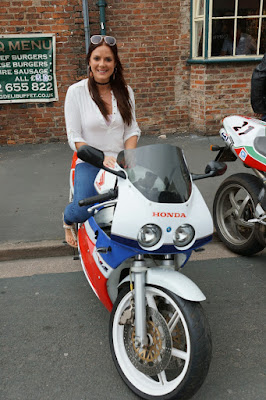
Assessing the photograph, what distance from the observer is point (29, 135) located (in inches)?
313

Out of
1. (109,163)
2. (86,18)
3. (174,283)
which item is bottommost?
(174,283)

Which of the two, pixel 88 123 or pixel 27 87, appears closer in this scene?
pixel 88 123

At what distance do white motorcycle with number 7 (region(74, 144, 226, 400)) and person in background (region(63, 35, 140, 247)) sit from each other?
0.61 meters

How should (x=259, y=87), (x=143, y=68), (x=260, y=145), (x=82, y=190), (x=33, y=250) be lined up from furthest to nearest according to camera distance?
(x=143, y=68)
(x=259, y=87)
(x=33, y=250)
(x=260, y=145)
(x=82, y=190)

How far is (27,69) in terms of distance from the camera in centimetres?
761

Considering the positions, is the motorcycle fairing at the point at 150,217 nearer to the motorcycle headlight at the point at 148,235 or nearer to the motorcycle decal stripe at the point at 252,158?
the motorcycle headlight at the point at 148,235

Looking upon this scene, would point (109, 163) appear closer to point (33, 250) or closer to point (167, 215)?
point (167, 215)

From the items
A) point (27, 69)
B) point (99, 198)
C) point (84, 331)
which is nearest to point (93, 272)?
point (84, 331)

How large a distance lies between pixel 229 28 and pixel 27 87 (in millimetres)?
3881

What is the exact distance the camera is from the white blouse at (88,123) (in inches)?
124

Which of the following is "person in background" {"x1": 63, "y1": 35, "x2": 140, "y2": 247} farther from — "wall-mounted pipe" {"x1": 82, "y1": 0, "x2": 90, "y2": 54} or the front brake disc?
"wall-mounted pipe" {"x1": 82, "y1": 0, "x2": 90, "y2": 54}

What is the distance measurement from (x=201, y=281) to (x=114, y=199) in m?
1.60

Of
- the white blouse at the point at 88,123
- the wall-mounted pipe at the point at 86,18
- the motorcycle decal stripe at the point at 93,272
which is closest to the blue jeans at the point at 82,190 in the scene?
the motorcycle decal stripe at the point at 93,272

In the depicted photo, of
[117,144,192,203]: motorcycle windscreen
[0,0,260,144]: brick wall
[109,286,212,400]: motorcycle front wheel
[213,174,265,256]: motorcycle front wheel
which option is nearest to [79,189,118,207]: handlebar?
[117,144,192,203]: motorcycle windscreen
